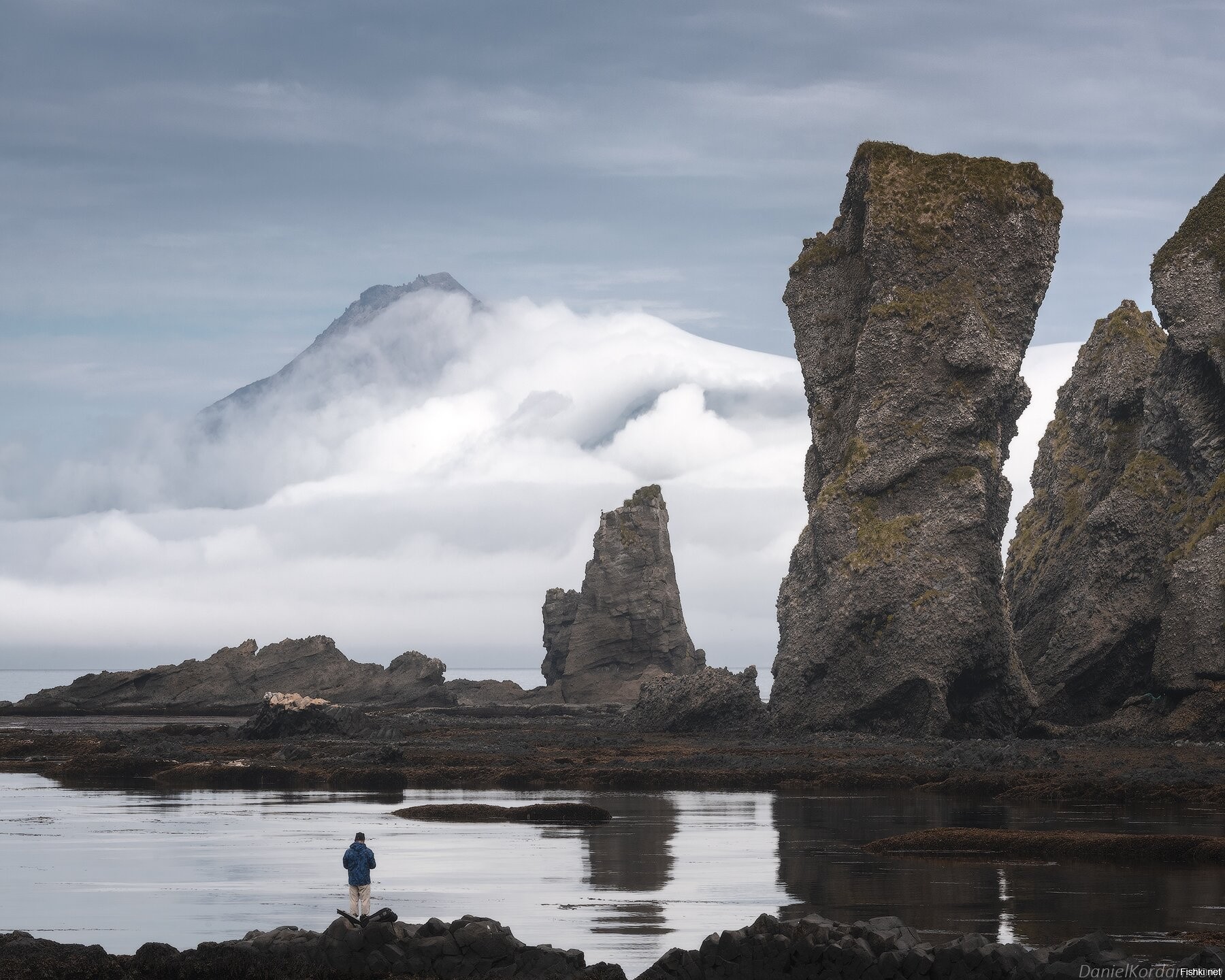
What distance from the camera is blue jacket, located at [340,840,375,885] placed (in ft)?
83.7

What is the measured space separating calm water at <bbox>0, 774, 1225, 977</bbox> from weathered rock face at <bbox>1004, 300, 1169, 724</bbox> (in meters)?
37.8

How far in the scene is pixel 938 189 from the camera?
83250 millimetres

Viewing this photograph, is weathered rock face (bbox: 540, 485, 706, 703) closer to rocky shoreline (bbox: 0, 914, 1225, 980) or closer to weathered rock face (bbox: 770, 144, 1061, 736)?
weathered rock face (bbox: 770, 144, 1061, 736)

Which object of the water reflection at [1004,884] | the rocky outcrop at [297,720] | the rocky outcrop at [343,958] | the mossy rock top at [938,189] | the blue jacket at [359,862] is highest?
the mossy rock top at [938,189]

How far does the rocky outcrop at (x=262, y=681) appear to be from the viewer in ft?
479

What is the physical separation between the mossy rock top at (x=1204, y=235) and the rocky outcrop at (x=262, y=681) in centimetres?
8456

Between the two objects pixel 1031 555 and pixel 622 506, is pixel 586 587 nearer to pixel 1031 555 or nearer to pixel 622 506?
pixel 622 506

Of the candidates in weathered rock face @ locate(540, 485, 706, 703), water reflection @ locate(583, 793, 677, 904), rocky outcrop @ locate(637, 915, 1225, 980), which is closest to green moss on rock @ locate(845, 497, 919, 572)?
water reflection @ locate(583, 793, 677, 904)

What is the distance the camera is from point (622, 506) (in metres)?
146

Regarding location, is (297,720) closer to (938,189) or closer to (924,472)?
(924,472)

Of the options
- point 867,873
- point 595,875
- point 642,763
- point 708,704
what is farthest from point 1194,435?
point 595,875

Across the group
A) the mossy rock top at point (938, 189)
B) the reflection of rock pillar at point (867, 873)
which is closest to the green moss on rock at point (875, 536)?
the mossy rock top at point (938, 189)

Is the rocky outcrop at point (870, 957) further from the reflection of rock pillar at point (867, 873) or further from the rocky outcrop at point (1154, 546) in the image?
the rocky outcrop at point (1154, 546)

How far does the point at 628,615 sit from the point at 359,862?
388 feet
